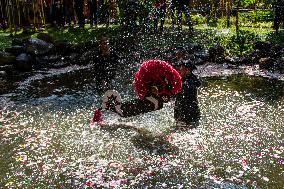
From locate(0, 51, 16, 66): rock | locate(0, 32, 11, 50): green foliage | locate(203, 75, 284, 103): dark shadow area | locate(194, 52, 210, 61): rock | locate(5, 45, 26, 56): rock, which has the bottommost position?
locate(203, 75, 284, 103): dark shadow area

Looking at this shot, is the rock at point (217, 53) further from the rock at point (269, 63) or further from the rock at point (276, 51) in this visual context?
the rock at point (276, 51)

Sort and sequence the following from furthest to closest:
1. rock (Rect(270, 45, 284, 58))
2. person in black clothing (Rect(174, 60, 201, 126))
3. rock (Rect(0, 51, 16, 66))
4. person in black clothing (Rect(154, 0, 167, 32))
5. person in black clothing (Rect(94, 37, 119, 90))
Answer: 1. person in black clothing (Rect(154, 0, 167, 32))
2. rock (Rect(270, 45, 284, 58))
3. rock (Rect(0, 51, 16, 66))
4. person in black clothing (Rect(94, 37, 119, 90))
5. person in black clothing (Rect(174, 60, 201, 126))

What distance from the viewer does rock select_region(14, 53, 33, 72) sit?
48.8 ft

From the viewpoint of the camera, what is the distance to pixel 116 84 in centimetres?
1320

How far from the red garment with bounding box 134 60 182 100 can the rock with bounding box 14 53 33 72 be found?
7.88 meters

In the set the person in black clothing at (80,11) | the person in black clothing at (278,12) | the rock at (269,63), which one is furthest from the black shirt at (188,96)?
the person in black clothing at (80,11)

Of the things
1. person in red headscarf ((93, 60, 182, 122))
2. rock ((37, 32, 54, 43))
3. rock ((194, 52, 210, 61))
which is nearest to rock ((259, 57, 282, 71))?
rock ((194, 52, 210, 61))

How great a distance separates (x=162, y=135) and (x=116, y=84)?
4.90m

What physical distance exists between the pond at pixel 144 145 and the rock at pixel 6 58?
3.31m

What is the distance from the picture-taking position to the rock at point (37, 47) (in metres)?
15.6

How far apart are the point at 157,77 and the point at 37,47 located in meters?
9.02

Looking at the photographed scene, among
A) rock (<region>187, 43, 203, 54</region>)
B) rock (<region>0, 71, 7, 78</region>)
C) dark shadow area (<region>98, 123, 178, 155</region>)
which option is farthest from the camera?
rock (<region>187, 43, 203, 54</region>)

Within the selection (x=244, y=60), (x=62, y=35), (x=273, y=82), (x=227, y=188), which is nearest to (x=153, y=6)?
(x=62, y=35)

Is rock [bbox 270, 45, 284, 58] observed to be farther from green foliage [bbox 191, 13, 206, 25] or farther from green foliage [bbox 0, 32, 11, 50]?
green foliage [bbox 0, 32, 11, 50]
